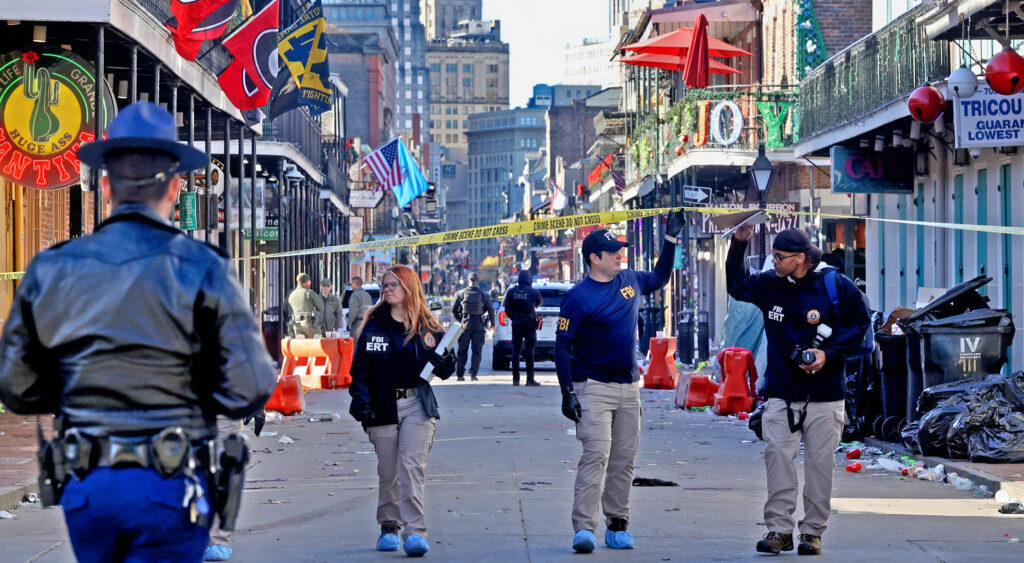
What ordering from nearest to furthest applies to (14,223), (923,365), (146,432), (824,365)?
(146,432)
(824,365)
(923,365)
(14,223)

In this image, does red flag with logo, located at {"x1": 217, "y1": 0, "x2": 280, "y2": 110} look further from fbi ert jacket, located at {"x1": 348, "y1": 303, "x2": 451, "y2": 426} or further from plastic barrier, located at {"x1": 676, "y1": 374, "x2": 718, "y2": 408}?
fbi ert jacket, located at {"x1": 348, "y1": 303, "x2": 451, "y2": 426}

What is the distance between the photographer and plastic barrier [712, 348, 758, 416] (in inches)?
706

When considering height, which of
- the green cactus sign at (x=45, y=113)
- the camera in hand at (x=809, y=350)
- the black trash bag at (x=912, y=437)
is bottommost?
the black trash bag at (x=912, y=437)

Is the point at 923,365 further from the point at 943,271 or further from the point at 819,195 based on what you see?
the point at 819,195

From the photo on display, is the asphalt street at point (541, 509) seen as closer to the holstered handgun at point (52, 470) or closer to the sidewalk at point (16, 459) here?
the sidewalk at point (16, 459)

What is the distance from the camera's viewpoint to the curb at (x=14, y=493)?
10.1 m

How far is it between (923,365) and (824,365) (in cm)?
503

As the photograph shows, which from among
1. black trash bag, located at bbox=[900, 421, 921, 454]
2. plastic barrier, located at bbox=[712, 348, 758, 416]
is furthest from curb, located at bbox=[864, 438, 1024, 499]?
plastic barrier, located at bbox=[712, 348, 758, 416]

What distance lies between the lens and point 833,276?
8688 millimetres

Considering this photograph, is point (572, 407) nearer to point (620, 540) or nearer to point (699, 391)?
→ point (620, 540)

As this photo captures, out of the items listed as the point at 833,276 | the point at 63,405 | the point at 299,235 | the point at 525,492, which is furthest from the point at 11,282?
the point at 299,235

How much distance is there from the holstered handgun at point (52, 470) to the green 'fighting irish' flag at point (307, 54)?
58.0 ft

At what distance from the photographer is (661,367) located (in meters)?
23.7

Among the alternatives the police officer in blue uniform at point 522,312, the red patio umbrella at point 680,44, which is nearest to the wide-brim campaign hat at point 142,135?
the police officer in blue uniform at point 522,312
